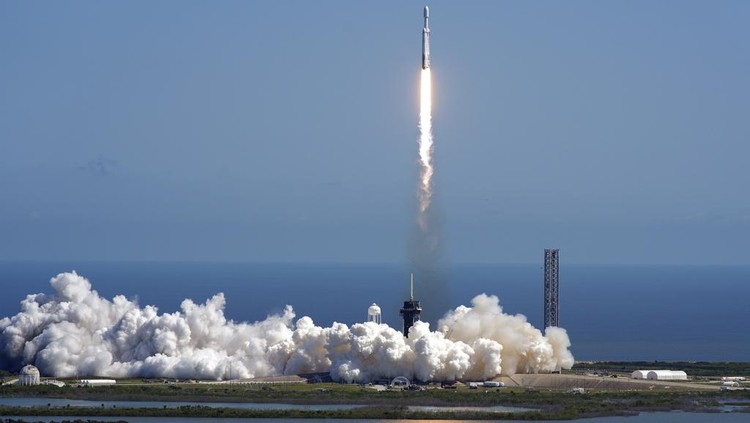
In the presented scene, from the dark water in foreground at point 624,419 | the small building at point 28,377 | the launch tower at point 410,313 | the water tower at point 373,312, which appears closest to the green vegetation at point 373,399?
the dark water in foreground at point 624,419

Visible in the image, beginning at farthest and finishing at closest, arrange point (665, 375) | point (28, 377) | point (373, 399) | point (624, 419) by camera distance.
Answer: point (665, 375), point (28, 377), point (373, 399), point (624, 419)

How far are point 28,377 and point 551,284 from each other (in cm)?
3491

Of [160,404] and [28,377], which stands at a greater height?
[28,377]

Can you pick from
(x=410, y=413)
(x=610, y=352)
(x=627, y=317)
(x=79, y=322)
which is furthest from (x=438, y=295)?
(x=627, y=317)

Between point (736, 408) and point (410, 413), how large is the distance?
17644 mm

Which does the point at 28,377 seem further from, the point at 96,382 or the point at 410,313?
the point at 410,313

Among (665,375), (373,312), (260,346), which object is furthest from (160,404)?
(665,375)

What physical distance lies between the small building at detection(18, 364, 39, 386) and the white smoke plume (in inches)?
183

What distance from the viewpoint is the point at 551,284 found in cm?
10850

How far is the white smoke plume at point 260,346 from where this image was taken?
9806cm

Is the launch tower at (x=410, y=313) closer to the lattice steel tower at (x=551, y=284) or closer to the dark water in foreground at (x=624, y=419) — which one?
the lattice steel tower at (x=551, y=284)

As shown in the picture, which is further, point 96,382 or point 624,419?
point 96,382

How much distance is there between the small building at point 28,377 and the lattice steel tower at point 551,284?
33844 mm

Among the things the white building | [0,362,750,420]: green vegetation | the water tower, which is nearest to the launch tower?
the water tower
